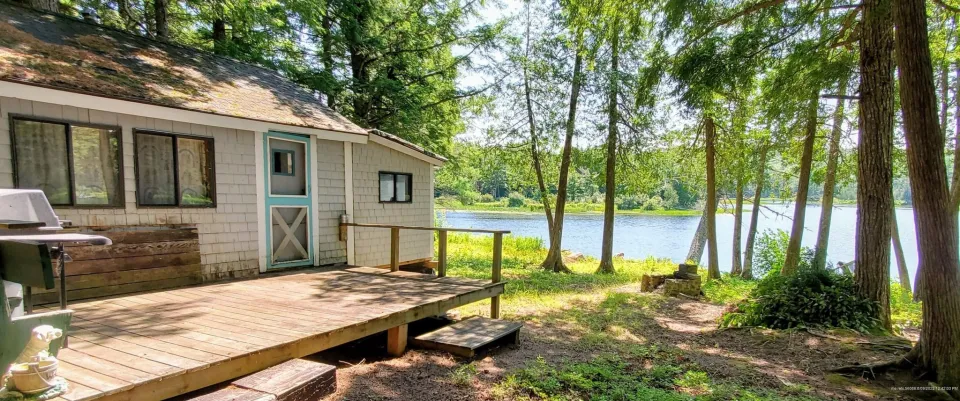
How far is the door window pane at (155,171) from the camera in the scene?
205 inches

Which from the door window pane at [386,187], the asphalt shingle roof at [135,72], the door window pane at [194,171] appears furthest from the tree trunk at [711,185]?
the door window pane at [194,171]

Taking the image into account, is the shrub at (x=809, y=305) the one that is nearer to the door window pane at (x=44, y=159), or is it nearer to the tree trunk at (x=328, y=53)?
the door window pane at (x=44, y=159)

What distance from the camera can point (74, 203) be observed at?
4.69 m

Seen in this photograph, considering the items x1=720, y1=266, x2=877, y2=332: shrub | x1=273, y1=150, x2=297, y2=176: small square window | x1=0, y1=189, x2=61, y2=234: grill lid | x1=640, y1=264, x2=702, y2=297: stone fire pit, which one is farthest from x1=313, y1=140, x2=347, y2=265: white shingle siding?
x1=640, y1=264, x2=702, y2=297: stone fire pit

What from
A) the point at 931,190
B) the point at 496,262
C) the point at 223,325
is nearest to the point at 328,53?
the point at 496,262

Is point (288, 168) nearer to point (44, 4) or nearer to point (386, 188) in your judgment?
point (386, 188)

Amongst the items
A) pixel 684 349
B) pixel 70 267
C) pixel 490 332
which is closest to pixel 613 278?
pixel 684 349

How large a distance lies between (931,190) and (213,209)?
759 cm

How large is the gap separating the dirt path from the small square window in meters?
2.91

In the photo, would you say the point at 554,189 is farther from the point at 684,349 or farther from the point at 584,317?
the point at 684,349

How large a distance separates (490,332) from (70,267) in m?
4.41

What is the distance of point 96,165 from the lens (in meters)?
4.87

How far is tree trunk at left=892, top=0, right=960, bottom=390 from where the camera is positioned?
382 centimetres

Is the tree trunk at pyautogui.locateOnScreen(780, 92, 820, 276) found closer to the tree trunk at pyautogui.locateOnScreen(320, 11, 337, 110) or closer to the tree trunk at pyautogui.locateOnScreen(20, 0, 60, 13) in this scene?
the tree trunk at pyautogui.locateOnScreen(320, 11, 337, 110)
